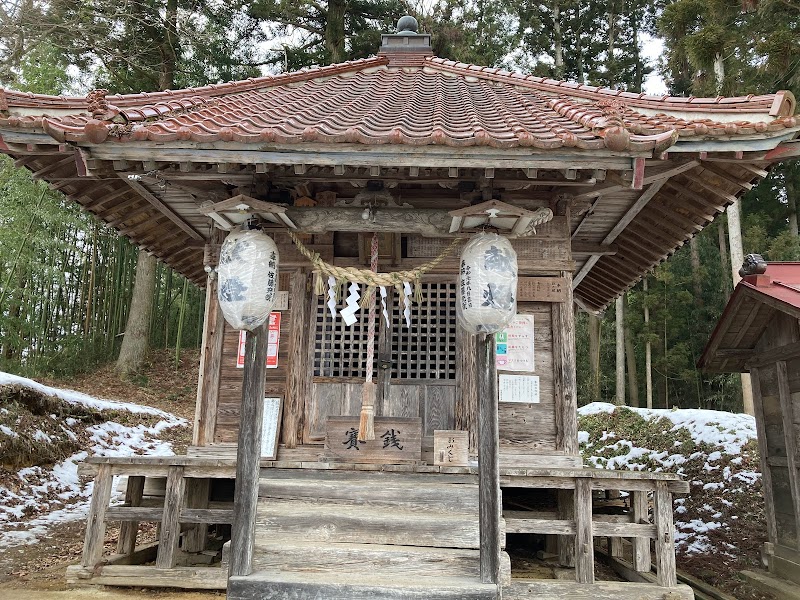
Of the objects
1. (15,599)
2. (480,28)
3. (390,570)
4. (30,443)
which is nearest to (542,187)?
(390,570)

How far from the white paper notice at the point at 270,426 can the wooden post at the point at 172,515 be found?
0.87m

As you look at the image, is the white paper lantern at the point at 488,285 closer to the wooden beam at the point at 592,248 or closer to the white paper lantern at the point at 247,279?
the white paper lantern at the point at 247,279

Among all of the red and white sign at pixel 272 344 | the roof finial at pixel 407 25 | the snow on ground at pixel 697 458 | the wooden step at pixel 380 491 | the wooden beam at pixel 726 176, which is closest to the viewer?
the wooden step at pixel 380 491

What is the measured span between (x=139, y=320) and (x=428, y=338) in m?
13.6

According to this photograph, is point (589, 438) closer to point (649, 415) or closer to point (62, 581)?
point (649, 415)

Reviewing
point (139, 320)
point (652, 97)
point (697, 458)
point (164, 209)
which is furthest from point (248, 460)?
point (139, 320)

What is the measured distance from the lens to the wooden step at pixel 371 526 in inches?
186

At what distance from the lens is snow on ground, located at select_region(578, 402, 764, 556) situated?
940cm

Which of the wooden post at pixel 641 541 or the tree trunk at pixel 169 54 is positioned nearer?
the wooden post at pixel 641 541

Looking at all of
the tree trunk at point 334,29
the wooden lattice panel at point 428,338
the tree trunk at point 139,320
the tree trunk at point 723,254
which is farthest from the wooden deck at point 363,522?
the tree trunk at point 723,254

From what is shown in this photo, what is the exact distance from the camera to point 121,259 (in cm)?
1825

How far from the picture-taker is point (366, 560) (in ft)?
15.0

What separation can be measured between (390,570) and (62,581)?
384cm

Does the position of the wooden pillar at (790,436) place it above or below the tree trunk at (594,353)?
below
